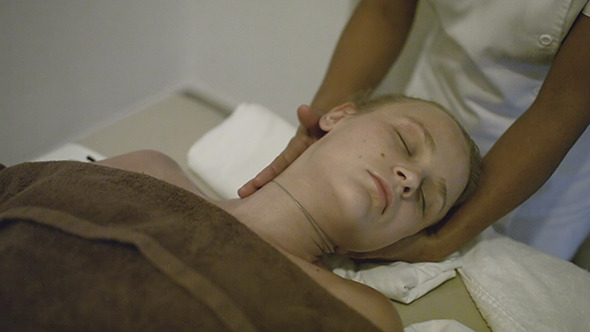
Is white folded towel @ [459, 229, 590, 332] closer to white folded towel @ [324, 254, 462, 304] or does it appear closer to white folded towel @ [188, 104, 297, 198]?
white folded towel @ [324, 254, 462, 304]

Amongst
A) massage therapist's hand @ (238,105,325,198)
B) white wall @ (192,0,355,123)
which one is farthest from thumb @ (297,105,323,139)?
white wall @ (192,0,355,123)

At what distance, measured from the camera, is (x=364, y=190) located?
2.81ft

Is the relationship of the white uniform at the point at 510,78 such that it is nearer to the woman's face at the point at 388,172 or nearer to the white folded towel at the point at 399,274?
the woman's face at the point at 388,172

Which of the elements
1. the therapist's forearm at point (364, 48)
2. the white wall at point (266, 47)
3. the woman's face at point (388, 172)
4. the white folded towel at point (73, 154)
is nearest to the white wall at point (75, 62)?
the white wall at point (266, 47)

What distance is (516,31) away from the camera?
93 centimetres

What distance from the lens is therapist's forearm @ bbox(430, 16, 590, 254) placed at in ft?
2.77

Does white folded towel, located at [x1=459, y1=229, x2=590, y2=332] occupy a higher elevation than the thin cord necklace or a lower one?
lower

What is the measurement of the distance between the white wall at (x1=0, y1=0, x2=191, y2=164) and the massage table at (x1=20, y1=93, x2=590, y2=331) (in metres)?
0.17

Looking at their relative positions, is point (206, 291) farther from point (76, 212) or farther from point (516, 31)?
point (516, 31)

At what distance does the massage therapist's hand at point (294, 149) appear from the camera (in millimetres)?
965

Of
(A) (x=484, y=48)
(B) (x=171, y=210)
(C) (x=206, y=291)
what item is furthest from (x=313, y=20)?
(C) (x=206, y=291)

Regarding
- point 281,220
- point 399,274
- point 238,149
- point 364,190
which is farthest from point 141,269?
point 238,149

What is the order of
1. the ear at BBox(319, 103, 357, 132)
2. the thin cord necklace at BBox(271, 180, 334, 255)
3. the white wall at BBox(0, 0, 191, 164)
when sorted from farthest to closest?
1. the white wall at BBox(0, 0, 191, 164)
2. the ear at BBox(319, 103, 357, 132)
3. the thin cord necklace at BBox(271, 180, 334, 255)

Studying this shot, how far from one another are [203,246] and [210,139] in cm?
65
